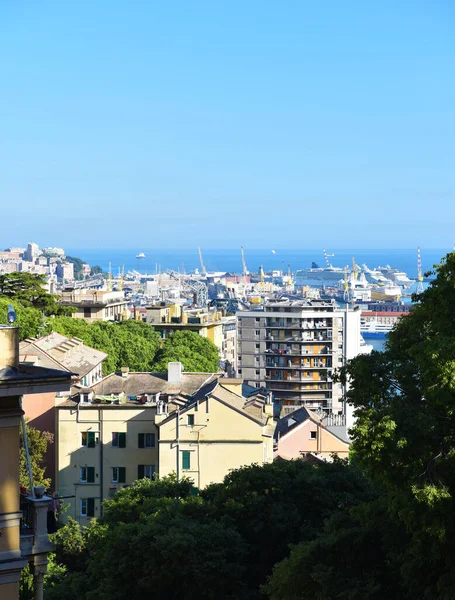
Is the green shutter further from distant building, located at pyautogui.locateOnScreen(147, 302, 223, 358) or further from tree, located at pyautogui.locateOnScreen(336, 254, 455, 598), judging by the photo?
distant building, located at pyautogui.locateOnScreen(147, 302, 223, 358)

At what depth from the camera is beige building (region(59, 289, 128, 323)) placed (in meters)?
107

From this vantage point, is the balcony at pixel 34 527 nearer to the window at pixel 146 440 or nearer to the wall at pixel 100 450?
the wall at pixel 100 450

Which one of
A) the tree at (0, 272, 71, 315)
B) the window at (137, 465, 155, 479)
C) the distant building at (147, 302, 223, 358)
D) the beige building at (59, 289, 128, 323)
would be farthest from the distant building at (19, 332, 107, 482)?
the beige building at (59, 289, 128, 323)

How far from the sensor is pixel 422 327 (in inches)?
837

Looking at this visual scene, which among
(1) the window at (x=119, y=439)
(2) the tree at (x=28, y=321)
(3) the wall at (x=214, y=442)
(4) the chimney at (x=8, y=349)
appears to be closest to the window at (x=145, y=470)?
(1) the window at (x=119, y=439)

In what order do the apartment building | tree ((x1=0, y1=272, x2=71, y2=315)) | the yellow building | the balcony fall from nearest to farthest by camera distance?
the yellow building → the balcony → tree ((x1=0, y1=272, x2=71, y2=315)) → the apartment building

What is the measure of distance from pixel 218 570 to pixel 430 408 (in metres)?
7.11

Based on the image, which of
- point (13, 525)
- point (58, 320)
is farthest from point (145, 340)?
point (13, 525)

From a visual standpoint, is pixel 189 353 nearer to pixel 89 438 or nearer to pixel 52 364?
pixel 52 364

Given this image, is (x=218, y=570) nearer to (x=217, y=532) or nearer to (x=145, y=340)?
(x=217, y=532)

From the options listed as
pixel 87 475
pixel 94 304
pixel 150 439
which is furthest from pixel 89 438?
pixel 94 304

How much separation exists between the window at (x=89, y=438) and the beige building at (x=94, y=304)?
6523cm

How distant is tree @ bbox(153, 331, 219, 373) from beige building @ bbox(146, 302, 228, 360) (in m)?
15.3

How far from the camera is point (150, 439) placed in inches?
1503
